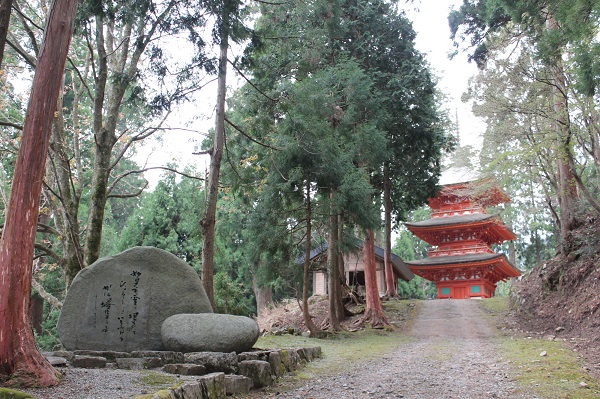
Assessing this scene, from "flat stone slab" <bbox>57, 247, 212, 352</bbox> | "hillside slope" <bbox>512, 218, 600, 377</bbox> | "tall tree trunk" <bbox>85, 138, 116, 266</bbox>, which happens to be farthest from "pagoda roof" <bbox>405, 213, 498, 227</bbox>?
"flat stone slab" <bbox>57, 247, 212, 352</bbox>

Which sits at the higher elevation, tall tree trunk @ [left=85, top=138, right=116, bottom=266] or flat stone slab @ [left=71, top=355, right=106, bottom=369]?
tall tree trunk @ [left=85, top=138, right=116, bottom=266]

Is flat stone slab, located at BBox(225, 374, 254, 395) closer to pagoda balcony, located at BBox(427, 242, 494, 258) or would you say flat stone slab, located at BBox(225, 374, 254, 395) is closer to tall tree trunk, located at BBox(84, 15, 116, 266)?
tall tree trunk, located at BBox(84, 15, 116, 266)

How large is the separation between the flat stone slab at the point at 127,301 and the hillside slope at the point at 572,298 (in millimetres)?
6525

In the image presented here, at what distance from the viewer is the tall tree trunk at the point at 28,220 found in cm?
413

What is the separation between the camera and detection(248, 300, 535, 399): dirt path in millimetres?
5898

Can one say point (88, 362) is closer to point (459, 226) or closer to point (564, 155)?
point (564, 155)

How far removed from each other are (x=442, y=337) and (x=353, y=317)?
3.47 meters

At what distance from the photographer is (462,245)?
24.8 meters

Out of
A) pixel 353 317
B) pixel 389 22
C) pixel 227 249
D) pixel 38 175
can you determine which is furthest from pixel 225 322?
pixel 227 249

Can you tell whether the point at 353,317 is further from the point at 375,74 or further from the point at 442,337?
the point at 375,74

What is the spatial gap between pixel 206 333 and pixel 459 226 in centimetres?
1988

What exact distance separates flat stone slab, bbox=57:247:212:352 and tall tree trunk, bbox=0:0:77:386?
7.66 ft

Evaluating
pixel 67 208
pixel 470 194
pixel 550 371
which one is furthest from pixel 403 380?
pixel 470 194

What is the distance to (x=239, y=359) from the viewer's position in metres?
6.20
